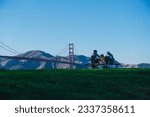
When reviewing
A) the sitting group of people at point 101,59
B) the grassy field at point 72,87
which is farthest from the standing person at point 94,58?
the grassy field at point 72,87

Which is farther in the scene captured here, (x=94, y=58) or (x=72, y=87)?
(x=94, y=58)

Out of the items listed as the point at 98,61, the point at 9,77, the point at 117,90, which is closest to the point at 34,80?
the point at 9,77

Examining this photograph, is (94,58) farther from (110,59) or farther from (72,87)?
(72,87)

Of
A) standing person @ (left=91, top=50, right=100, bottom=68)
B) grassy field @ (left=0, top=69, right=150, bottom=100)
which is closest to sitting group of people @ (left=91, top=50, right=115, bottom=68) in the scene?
standing person @ (left=91, top=50, right=100, bottom=68)

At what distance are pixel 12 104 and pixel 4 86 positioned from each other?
5206 millimetres

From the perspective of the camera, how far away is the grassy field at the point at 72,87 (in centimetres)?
1578

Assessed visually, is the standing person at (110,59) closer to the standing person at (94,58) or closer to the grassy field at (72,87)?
the standing person at (94,58)

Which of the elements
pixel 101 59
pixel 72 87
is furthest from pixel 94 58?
pixel 72 87

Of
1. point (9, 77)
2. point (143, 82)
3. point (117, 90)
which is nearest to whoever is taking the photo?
point (117, 90)

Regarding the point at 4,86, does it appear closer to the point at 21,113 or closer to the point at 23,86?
the point at 23,86

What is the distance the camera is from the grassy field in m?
15.8

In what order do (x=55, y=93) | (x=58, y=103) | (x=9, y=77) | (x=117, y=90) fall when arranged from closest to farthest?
(x=58, y=103) < (x=55, y=93) < (x=117, y=90) < (x=9, y=77)

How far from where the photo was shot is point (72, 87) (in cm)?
1831

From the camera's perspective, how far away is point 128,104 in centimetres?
1205
